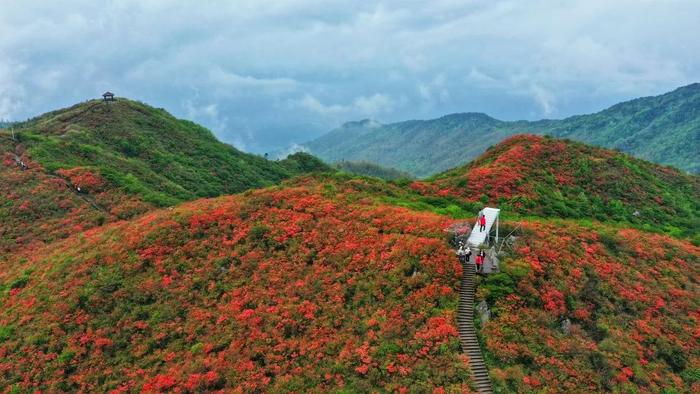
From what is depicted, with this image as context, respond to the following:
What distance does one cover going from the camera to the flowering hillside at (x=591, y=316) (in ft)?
84.1

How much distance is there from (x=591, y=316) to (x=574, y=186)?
36.4m

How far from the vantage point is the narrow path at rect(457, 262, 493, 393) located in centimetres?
2447

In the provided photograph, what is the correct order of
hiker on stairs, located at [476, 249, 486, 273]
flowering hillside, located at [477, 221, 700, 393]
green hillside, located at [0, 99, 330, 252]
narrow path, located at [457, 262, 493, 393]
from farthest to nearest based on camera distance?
green hillside, located at [0, 99, 330, 252] < hiker on stairs, located at [476, 249, 486, 273] < flowering hillside, located at [477, 221, 700, 393] < narrow path, located at [457, 262, 493, 393]

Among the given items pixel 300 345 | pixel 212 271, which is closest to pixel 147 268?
pixel 212 271

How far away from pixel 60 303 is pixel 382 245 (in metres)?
27.2

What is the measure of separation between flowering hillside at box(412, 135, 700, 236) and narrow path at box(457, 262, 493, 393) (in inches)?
958

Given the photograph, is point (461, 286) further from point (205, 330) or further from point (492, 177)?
point (492, 177)

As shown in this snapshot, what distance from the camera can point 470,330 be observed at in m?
27.4

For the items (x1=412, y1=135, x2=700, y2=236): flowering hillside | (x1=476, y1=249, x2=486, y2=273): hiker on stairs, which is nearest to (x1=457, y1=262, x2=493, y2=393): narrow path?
(x1=476, y1=249, x2=486, y2=273): hiker on stairs

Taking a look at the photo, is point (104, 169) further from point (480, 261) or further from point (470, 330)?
point (470, 330)

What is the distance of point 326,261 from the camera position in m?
35.7

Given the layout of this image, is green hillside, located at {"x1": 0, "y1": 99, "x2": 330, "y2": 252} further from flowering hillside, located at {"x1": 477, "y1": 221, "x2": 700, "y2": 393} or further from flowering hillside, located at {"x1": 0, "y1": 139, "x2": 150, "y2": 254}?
flowering hillside, located at {"x1": 477, "y1": 221, "x2": 700, "y2": 393}

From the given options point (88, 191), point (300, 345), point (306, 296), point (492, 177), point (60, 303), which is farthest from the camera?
point (88, 191)

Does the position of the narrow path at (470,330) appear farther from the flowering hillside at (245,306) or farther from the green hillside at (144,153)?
the green hillside at (144,153)
